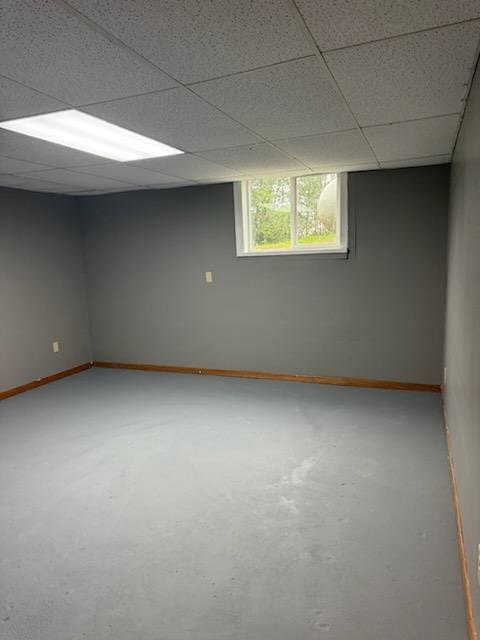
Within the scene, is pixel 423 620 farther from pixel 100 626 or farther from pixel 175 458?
pixel 175 458

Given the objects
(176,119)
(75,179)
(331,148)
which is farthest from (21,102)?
(75,179)

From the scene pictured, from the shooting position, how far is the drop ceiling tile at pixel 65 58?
4.06 ft

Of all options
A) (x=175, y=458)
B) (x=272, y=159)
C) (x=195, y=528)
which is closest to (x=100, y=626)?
(x=195, y=528)

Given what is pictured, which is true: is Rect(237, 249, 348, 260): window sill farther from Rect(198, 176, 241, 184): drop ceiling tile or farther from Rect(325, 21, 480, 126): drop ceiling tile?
Rect(325, 21, 480, 126): drop ceiling tile

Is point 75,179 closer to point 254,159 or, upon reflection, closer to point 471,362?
point 254,159

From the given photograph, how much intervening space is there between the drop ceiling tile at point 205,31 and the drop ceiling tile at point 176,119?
320mm

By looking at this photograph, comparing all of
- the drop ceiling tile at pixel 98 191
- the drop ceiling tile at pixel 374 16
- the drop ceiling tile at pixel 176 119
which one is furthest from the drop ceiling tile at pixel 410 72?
the drop ceiling tile at pixel 98 191

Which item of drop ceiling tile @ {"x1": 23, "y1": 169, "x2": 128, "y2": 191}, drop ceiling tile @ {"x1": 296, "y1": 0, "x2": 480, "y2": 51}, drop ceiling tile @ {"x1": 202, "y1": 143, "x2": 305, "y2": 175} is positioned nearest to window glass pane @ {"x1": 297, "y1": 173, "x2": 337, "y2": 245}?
drop ceiling tile @ {"x1": 202, "y1": 143, "x2": 305, "y2": 175}

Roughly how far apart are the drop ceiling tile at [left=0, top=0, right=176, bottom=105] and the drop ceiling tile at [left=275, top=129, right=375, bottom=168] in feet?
4.16

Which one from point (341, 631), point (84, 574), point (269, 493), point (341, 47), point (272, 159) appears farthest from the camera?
point (272, 159)

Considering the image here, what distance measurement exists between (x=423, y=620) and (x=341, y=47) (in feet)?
7.13

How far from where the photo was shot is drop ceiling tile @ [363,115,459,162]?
97.4 inches

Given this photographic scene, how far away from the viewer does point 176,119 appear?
2.24 meters

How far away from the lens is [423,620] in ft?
5.35
